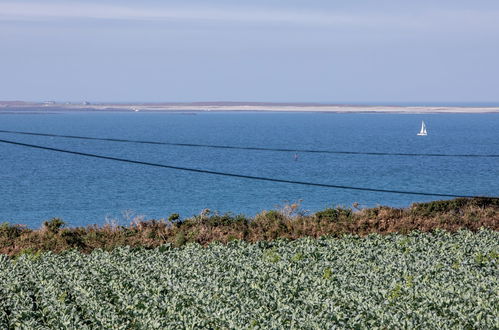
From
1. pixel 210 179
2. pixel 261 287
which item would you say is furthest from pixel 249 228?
pixel 210 179

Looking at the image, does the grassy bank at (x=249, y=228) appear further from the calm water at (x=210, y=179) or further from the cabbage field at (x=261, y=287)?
the calm water at (x=210, y=179)

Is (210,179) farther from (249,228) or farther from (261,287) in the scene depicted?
(261,287)

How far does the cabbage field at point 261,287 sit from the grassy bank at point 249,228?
5.87 feet

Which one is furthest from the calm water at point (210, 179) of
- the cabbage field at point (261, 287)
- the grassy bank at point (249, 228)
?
the cabbage field at point (261, 287)

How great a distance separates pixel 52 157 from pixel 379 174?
168ft

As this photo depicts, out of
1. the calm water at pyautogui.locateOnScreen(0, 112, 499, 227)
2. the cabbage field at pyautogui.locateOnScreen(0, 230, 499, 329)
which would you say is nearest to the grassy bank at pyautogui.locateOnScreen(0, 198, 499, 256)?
the cabbage field at pyautogui.locateOnScreen(0, 230, 499, 329)

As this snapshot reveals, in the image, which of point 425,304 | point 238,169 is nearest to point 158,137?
point 238,169

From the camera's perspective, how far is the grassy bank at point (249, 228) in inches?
1091

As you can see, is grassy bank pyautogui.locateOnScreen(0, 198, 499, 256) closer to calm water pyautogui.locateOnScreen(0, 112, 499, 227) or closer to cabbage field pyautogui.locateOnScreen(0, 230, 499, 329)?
cabbage field pyautogui.locateOnScreen(0, 230, 499, 329)

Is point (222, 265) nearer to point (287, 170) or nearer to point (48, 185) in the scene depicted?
point (48, 185)

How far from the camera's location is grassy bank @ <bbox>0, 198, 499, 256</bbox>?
27719 mm

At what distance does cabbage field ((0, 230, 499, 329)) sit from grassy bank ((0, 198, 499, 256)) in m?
A: 1.79

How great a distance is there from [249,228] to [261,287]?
9.47 metres

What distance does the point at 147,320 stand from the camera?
55.0 feet
